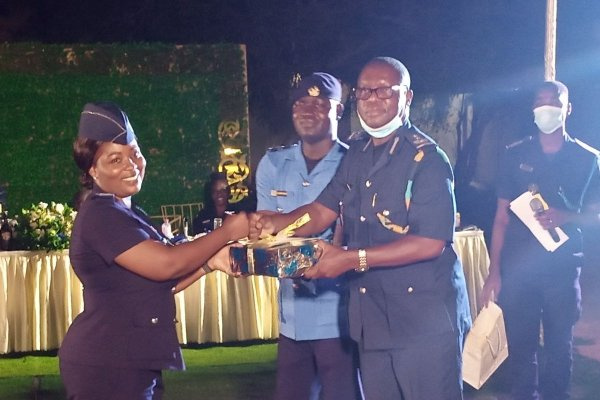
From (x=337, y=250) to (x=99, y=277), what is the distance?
3.03ft

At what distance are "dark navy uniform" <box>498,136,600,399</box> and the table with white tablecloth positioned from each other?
1.94 metres

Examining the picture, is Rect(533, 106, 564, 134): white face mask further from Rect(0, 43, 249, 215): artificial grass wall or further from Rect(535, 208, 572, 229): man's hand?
Rect(0, 43, 249, 215): artificial grass wall

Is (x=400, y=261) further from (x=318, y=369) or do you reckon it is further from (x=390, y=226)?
(x=318, y=369)

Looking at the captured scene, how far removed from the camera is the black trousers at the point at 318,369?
11.9 feet

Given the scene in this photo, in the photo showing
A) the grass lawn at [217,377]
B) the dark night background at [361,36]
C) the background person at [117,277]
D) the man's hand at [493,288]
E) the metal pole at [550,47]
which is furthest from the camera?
the dark night background at [361,36]

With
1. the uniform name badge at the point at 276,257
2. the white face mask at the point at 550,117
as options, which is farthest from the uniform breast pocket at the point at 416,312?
the white face mask at the point at 550,117

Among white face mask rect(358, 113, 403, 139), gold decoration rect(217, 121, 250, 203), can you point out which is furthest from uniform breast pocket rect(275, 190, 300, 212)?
gold decoration rect(217, 121, 250, 203)

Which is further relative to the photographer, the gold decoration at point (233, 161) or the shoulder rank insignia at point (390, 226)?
the gold decoration at point (233, 161)

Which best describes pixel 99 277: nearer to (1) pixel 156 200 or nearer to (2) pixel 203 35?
(1) pixel 156 200

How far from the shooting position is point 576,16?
31.7 ft

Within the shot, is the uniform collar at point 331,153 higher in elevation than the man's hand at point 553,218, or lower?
higher

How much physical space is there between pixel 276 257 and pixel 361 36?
26.9ft

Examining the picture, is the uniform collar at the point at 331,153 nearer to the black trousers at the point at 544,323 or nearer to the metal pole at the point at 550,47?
the black trousers at the point at 544,323

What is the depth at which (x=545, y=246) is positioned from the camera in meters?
4.65
